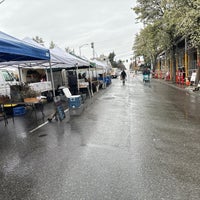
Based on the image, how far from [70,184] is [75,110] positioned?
22.8ft

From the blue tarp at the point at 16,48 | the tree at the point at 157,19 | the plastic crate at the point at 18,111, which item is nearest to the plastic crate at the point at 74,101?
the plastic crate at the point at 18,111

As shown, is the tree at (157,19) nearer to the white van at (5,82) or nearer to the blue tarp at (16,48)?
the white van at (5,82)

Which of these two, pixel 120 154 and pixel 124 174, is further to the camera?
pixel 120 154

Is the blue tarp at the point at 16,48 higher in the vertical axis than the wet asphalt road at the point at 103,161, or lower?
higher

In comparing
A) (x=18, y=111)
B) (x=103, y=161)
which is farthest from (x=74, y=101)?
(x=103, y=161)

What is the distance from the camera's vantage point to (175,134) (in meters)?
6.02

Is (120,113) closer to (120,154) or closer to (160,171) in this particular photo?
(120,154)

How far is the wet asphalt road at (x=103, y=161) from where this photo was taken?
328 cm

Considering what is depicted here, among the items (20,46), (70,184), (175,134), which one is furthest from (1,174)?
(175,134)

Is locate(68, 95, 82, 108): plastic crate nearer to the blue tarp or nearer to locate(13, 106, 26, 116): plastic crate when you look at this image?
locate(13, 106, 26, 116): plastic crate

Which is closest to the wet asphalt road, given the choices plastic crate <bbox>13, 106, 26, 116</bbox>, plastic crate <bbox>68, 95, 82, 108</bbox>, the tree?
plastic crate <bbox>13, 106, 26, 116</bbox>

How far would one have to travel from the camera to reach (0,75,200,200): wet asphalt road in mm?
3281

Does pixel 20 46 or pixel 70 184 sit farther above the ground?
pixel 20 46

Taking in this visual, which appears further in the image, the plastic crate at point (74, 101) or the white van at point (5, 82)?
the white van at point (5, 82)
